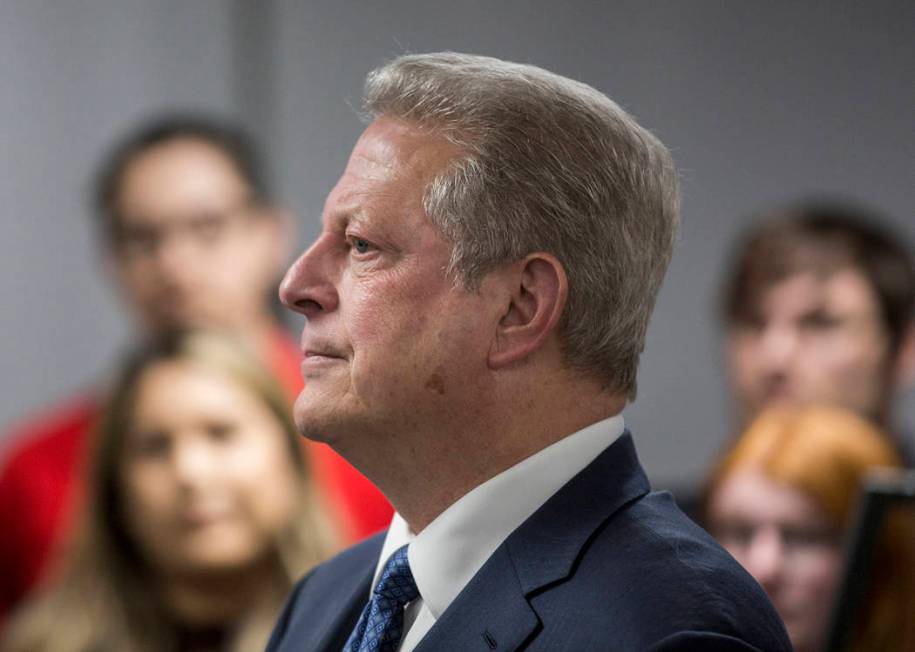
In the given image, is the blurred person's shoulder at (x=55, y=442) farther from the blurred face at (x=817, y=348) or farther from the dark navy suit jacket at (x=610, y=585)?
the dark navy suit jacket at (x=610, y=585)

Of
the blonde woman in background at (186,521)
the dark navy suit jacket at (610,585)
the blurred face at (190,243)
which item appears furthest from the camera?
the blurred face at (190,243)

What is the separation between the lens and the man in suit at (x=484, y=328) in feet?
5.10

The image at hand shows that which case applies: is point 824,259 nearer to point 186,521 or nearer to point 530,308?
point 186,521

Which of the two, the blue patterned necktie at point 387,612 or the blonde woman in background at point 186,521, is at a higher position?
the blue patterned necktie at point 387,612

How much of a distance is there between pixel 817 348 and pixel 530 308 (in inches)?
81.9

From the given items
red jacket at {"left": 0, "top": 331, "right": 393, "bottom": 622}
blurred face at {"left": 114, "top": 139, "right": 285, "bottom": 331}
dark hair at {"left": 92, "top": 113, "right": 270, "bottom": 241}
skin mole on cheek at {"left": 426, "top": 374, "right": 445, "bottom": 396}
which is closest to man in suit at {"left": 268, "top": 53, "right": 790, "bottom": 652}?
skin mole on cheek at {"left": 426, "top": 374, "right": 445, "bottom": 396}

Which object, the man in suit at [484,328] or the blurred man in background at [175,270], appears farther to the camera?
the blurred man in background at [175,270]

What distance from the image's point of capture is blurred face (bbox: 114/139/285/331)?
3.89 m

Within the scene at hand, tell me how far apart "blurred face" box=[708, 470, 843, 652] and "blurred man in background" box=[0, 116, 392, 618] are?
106 cm

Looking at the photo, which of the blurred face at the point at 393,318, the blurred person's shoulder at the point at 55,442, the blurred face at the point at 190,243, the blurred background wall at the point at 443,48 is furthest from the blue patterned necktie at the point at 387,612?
the blurred background wall at the point at 443,48

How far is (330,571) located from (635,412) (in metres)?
3.74

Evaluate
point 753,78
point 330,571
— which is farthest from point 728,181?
point 330,571

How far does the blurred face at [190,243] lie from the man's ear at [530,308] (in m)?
2.33

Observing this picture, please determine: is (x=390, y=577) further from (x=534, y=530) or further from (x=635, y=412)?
(x=635, y=412)
